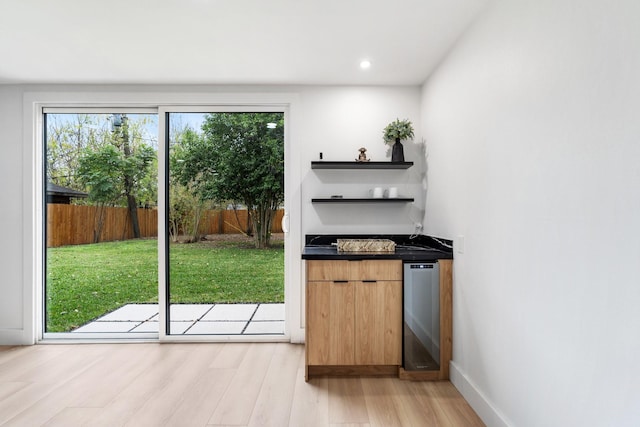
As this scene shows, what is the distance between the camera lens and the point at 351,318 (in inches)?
103

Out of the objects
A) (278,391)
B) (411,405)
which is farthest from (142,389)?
(411,405)

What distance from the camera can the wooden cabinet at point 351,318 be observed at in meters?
2.60

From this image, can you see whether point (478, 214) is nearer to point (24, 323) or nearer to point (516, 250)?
point (516, 250)

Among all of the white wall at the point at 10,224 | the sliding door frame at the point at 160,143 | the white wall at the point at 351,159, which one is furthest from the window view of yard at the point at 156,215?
the white wall at the point at 351,159

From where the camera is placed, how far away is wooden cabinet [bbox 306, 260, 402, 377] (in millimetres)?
2598

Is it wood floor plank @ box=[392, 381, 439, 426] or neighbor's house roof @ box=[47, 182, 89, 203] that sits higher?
neighbor's house roof @ box=[47, 182, 89, 203]

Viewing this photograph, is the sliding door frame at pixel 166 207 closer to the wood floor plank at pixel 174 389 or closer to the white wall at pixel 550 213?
the wood floor plank at pixel 174 389

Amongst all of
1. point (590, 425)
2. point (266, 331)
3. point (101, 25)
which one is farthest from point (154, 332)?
point (590, 425)

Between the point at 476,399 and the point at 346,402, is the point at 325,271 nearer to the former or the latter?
the point at 346,402

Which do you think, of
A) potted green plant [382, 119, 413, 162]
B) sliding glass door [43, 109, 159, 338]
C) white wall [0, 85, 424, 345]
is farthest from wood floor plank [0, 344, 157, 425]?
potted green plant [382, 119, 413, 162]

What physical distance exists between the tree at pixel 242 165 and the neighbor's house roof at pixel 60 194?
1038 mm

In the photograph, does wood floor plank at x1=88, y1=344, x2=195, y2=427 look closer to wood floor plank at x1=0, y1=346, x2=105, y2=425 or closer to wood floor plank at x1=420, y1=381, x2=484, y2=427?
wood floor plank at x1=0, y1=346, x2=105, y2=425

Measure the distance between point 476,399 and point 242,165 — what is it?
8.99 feet

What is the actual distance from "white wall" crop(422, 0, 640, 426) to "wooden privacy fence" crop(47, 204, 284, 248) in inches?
77.3
